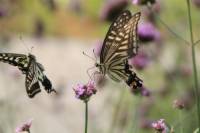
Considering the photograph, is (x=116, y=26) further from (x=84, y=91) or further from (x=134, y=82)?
(x=84, y=91)

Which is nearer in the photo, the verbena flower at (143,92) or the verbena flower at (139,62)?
the verbena flower at (143,92)

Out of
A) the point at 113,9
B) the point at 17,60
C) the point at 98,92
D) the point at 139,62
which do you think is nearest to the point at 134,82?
the point at 17,60

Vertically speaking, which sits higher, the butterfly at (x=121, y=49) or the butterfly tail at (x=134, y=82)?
the butterfly at (x=121, y=49)

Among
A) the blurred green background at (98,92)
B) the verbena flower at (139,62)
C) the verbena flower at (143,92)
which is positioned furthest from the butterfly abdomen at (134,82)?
the verbena flower at (139,62)

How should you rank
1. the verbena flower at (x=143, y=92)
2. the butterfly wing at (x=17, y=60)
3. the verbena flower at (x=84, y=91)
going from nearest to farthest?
the verbena flower at (x=84, y=91), the butterfly wing at (x=17, y=60), the verbena flower at (x=143, y=92)

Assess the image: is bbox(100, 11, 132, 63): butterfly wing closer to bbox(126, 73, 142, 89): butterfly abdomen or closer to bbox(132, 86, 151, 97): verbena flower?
bbox(126, 73, 142, 89): butterfly abdomen

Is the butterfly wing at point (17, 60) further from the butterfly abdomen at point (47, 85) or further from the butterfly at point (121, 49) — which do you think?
the butterfly at point (121, 49)

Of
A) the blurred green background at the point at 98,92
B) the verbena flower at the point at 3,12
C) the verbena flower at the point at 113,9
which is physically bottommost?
the blurred green background at the point at 98,92
